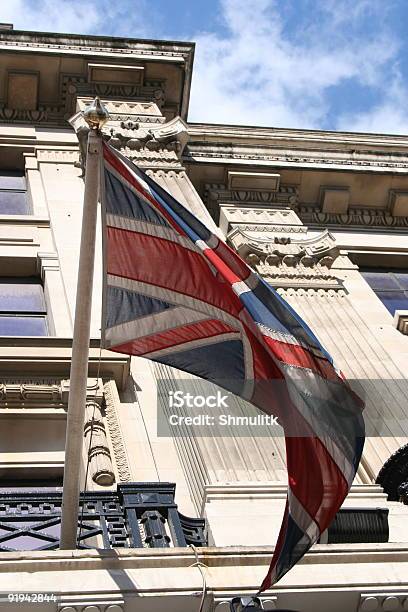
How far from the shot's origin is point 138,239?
1023cm

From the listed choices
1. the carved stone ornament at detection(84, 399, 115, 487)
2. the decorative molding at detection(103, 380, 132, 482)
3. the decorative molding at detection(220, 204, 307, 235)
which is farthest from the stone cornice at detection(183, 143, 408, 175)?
the carved stone ornament at detection(84, 399, 115, 487)

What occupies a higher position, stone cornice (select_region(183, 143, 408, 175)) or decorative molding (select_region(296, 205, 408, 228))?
stone cornice (select_region(183, 143, 408, 175))

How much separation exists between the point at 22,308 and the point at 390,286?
775 centimetres

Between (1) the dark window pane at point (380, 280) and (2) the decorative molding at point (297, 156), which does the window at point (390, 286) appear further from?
(2) the decorative molding at point (297, 156)

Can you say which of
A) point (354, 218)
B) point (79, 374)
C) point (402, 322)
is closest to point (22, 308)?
point (402, 322)

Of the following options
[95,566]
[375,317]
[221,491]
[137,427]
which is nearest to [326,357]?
[221,491]

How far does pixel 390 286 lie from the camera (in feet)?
69.9

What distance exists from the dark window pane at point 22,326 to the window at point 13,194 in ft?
13.6

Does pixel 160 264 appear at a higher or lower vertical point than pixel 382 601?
higher

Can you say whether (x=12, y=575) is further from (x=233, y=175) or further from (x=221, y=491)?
(x=233, y=175)

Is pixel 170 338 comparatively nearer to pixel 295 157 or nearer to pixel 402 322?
pixel 402 322

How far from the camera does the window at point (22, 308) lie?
53.5 feet

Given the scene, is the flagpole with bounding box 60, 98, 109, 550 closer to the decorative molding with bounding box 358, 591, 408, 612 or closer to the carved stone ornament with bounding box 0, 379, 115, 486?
the decorative molding with bounding box 358, 591, 408, 612

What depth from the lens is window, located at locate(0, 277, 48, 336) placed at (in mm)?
16314
